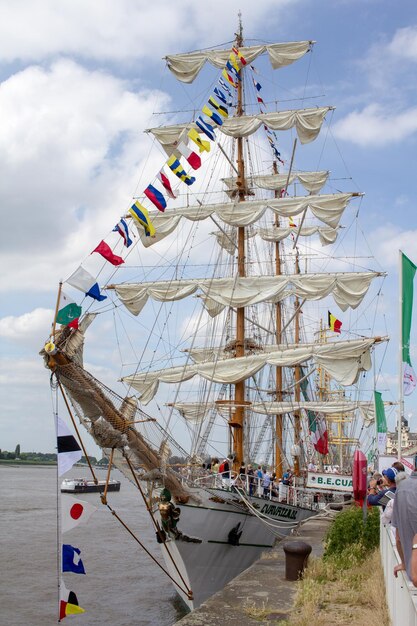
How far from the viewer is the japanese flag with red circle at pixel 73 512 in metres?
10.6

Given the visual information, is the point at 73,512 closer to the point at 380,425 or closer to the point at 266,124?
the point at 380,425

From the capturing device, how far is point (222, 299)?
2239 centimetres

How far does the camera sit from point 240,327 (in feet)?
73.3

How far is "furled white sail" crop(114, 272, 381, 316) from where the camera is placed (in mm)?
22250

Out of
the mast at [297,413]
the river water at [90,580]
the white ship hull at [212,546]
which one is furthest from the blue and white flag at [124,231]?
the mast at [297,413]

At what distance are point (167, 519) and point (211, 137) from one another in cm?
941

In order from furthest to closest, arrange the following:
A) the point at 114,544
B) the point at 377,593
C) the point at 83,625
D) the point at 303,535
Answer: the point at 114,544 → the point at 303,535 → the point at 83,625 → the point at 377,593

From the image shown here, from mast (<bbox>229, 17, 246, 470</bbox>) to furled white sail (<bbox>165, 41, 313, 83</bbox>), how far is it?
868mm

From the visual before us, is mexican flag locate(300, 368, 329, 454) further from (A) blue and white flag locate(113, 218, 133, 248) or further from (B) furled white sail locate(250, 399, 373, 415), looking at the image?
(A) blue and white flag locate(113, 218, 133, 248)

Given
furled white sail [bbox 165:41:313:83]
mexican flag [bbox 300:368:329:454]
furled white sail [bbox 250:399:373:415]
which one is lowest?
mexican flag [bbox 300:368:329:454]

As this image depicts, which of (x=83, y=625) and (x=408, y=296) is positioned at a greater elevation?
(x=408, y=296)

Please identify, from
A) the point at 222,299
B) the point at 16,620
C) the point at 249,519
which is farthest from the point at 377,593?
the point at 222,299

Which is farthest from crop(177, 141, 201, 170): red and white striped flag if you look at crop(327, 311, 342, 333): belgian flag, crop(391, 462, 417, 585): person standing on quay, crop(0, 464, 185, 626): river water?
crop(327, 311, 342, 333): belgian flag

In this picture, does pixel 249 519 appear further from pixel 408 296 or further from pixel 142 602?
pixel 408 296
